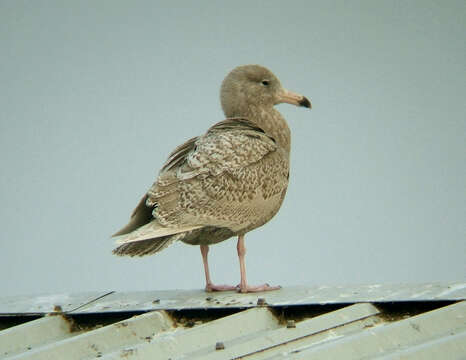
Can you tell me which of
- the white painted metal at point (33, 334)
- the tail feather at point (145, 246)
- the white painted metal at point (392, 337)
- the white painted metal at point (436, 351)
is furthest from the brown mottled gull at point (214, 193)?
the white painted metal at point (436, 351)

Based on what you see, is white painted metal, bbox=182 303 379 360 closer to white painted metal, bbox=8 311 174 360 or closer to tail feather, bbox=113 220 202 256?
white painted metal, bbox=8 311 174 360

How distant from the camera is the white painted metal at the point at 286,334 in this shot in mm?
5984

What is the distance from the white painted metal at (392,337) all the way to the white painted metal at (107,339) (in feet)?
4.54

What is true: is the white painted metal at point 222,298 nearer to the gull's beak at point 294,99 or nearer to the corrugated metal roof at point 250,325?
the corrugated metal roof at point 250,325

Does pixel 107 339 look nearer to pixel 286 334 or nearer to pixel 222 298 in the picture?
pixel 286 334

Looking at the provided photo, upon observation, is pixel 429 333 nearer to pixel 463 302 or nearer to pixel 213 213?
pixel 463 302

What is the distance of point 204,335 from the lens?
21.2ft

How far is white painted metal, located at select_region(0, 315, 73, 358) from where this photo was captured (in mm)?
6918

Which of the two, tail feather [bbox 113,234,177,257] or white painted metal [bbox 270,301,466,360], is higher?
tail feather [bbox 113,234,177,257]

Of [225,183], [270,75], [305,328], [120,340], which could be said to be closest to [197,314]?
[120,340]

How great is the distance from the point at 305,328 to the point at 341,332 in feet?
0.81

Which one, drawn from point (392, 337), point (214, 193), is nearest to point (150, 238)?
point (214, 193)

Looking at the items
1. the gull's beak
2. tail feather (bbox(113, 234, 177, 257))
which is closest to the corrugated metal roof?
tail feather (bbox(113, 234, 177, 257))

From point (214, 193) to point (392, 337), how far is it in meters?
3.37
